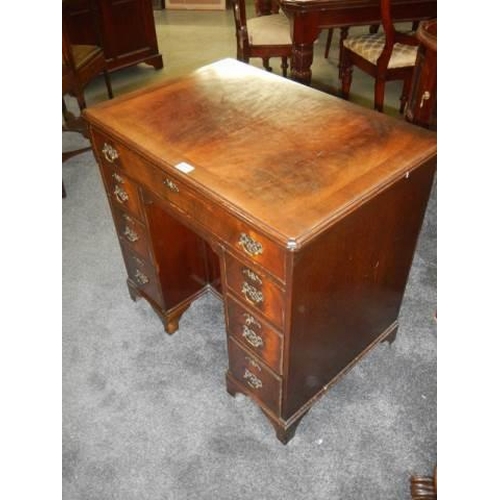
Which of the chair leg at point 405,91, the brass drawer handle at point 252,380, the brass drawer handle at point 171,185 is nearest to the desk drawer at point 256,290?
the brass drawer handle at point 171,185

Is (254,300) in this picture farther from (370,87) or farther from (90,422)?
(370,87)

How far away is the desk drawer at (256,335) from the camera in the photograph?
1.34 metres

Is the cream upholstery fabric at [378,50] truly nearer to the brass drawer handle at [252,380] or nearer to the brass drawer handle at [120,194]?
the brass drawer handle at [120,194]

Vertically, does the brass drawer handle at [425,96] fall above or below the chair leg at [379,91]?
above

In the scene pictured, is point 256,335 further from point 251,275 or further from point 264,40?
point 264,40

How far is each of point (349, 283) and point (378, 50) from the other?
214 cm

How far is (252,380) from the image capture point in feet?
5.20

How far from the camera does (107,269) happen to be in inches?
93.6

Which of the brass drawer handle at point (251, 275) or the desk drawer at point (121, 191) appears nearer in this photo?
the brass drawer handle at point (251, 275)

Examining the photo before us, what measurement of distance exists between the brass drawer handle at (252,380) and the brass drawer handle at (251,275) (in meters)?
0.45

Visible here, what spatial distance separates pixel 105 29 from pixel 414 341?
3411 mm

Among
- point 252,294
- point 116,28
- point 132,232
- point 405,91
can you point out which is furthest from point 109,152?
point 116,28

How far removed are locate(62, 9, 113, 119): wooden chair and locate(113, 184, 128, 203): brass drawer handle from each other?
1.52 meters
